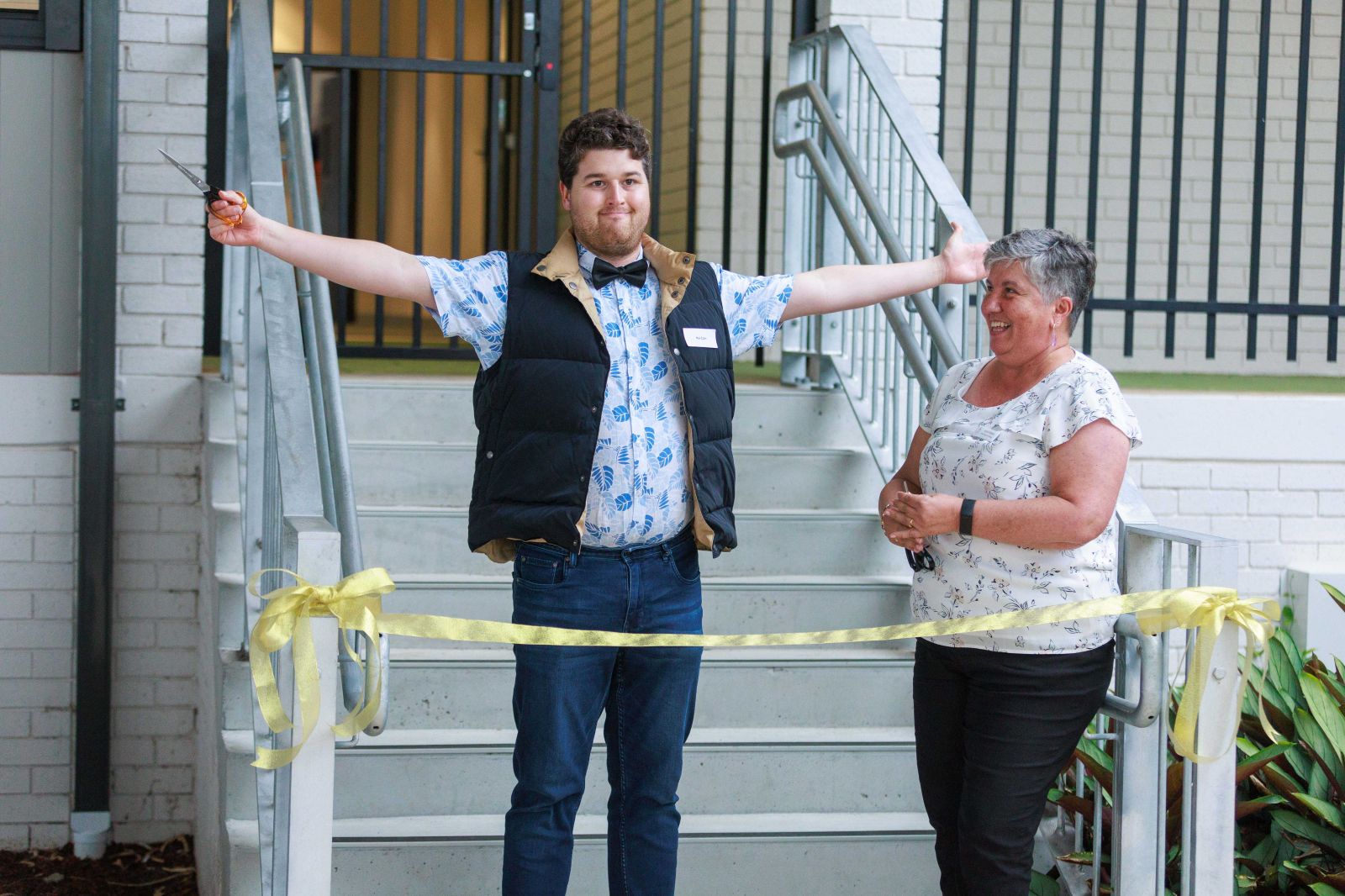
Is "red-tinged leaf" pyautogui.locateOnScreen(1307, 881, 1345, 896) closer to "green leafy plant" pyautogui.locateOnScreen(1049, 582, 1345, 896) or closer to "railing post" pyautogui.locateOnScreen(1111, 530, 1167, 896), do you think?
"green leafy plant" pyautogui.locateOnScreen(1049, 582, 1345, 896)

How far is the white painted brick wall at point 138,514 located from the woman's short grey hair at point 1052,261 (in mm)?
2722

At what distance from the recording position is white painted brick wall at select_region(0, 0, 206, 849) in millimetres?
4188

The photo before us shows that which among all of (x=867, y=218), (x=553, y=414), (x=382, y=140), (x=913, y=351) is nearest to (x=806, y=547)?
(x=913, y=351)

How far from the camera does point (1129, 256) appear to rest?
4.69m

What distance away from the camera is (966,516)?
226 centimetres

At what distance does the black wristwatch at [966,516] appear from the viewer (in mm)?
2254

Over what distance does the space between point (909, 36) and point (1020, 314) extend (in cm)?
244

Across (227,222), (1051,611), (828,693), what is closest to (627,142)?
(227,222)

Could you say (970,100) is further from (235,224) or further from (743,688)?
(235,224)

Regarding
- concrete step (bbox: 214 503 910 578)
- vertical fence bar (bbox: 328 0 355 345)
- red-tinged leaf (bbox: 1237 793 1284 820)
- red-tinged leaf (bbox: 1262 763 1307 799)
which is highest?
vertical fence bar (bbox: 328 0 355 345)

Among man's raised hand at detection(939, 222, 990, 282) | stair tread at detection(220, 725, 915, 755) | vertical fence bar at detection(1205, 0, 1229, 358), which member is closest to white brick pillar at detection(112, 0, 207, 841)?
stair tread at detection(220, 725, 915, 755)

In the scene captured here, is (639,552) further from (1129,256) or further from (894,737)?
(1129,256)

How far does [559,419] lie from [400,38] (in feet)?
30.5

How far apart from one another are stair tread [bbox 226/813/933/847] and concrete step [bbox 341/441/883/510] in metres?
1.01
